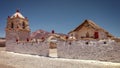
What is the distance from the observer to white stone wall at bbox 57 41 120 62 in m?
13.3

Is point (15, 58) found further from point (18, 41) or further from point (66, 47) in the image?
point (66, 47)

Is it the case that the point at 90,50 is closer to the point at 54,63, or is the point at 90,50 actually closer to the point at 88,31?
the point at 54,63

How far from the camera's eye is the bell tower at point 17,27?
2456 centimetres

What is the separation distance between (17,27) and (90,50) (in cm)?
1378

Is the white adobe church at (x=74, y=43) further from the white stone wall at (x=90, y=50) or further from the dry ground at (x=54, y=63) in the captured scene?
the dry ground at (x=54, y=63)

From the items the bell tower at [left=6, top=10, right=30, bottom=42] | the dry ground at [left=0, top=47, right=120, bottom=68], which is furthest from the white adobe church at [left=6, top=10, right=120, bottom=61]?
the dry ground at [left=0, top=47, right=120, bottom=68]

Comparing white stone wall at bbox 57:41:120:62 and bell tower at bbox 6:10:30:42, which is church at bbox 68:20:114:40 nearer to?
white stone wall at bbox 57:41:120:62

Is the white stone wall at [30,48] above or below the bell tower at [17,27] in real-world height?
below

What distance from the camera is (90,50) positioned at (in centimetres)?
1468

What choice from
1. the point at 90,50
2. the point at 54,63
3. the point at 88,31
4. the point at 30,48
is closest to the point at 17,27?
the point at 30,48

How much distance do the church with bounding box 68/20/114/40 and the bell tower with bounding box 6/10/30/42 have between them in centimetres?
783

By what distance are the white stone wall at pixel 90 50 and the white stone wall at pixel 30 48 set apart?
2.65 meters

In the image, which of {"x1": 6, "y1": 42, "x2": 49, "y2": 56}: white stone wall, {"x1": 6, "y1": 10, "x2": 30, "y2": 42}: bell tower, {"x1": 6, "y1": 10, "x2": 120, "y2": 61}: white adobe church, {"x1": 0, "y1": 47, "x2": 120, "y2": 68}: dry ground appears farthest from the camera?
{"x1": 6, "y1": 10, "x2": 30, "y2": 42}: bell tower

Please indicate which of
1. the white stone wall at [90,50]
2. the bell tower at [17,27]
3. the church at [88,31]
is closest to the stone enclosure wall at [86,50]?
the white stone wall at [90,50]
